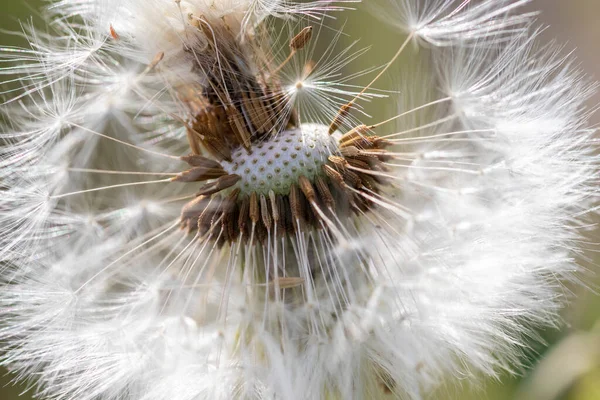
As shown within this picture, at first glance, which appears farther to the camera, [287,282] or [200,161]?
[200,161]

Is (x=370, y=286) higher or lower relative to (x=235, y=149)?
lower

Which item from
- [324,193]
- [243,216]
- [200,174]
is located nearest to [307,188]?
[324,193]

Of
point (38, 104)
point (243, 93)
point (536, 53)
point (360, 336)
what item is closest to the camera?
point (360, 336)

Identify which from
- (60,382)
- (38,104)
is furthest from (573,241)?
(38,104)

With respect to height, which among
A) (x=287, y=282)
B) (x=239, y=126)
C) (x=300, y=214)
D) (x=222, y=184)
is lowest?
(x=287, y=282)

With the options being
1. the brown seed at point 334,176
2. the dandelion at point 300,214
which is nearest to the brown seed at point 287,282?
the dandelion at point 300,214

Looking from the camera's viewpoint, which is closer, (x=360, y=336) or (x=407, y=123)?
(x=360, y=336)

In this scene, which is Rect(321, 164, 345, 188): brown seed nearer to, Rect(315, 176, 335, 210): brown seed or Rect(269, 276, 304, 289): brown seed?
Rect(315, 176, 335, 210): brown seed

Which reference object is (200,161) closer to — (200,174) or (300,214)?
(200,174)

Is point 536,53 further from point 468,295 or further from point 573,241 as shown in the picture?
point 468,295
